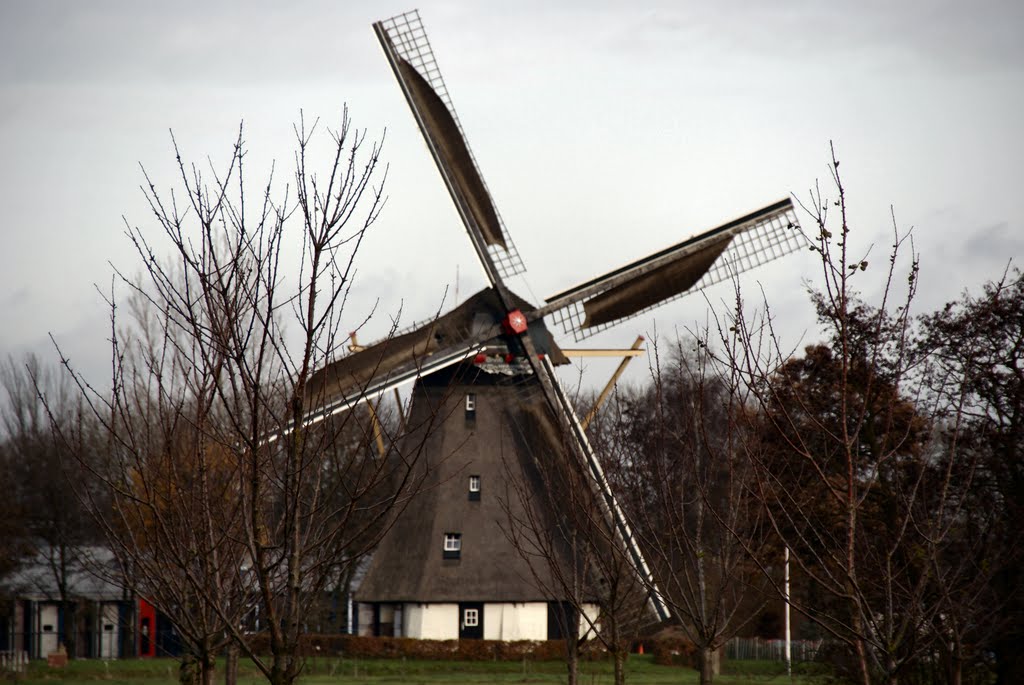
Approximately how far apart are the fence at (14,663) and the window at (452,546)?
509 inches

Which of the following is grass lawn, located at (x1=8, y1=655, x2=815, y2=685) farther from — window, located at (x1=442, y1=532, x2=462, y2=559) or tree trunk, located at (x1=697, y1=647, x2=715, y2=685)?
tree trunk, located at (x1=697, y1=647, x2=715, y2=685)

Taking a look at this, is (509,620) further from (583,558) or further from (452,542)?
(583,558)

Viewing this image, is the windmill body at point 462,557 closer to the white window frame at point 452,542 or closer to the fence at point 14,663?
the white window frame at point 452,542

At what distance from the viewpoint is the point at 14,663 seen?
121 ft

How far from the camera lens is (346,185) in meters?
7.67

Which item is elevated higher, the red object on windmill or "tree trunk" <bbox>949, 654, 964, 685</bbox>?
the red object on windmill

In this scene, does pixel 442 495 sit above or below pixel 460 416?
below

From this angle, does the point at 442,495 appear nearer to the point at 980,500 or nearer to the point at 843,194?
the point at 980,500

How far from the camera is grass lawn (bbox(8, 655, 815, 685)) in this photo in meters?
33.7

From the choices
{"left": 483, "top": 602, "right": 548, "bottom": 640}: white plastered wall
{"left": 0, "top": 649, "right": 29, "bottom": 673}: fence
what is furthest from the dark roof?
{"left": 0, "top": 649, "right": 29, "bottom": 673}: fence

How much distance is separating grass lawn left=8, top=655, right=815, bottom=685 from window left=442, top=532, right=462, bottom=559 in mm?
3406

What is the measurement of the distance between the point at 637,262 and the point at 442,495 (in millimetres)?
9987

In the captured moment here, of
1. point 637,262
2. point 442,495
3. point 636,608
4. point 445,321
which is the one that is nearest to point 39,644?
point 442,495

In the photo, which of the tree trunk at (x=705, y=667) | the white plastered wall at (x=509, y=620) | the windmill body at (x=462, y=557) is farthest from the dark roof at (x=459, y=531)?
the tree trunk at (x=705, y=667)
